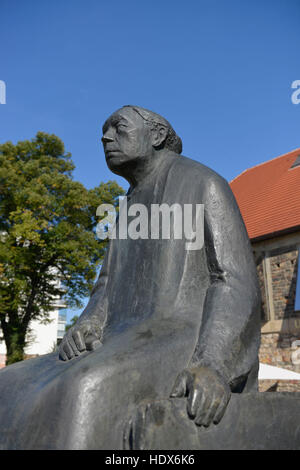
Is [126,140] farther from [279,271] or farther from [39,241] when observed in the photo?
[279,271]

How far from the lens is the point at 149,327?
1888 mm

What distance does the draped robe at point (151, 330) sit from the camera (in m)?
1.53

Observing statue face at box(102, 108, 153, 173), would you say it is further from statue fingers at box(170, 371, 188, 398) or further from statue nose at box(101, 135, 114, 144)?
statue fingers at box(170, 371, 188, 398)

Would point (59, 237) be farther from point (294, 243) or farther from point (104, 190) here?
Answer: point (294, 243)

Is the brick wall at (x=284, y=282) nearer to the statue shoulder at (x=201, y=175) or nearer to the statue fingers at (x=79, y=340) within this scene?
the statue shoulder at (x=201, y=175)

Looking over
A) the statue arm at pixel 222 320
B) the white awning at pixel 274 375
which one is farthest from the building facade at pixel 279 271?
the statue arm at pixel 222 320

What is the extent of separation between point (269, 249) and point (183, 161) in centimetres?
1685

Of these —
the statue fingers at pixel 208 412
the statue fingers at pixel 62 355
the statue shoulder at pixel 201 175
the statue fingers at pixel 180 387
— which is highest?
the statue shoulder at pixel 201 175

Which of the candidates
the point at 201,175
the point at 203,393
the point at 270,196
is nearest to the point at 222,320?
the point at 203,393

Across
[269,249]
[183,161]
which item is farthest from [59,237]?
[183,161]

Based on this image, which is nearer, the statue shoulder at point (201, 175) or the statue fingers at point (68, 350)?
the statue fingers at point (68, 350)

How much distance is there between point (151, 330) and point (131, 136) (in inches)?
41.7

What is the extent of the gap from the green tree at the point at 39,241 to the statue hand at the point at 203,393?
53.7 ft

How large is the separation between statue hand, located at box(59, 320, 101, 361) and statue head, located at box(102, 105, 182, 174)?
33.3 inches
